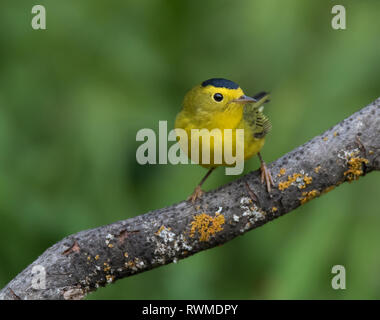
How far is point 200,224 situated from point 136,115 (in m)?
1.52

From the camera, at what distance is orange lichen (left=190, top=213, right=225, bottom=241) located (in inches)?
110

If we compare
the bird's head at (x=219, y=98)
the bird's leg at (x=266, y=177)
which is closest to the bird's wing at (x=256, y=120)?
the bird's head at (x=219, y=98)

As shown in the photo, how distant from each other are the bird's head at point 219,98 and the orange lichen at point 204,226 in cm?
84

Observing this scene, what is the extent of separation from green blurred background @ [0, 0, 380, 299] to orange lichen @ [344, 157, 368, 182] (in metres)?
0.58

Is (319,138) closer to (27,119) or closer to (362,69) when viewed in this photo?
(362,69)

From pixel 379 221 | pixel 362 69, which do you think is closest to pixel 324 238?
pixel 379 221

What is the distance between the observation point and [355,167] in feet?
9.12

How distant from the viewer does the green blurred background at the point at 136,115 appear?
371 centimetres

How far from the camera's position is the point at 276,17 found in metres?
3.91

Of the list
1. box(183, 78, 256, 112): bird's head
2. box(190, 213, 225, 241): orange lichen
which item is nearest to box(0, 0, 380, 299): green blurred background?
box(183, 78, 256, 112): bird's head

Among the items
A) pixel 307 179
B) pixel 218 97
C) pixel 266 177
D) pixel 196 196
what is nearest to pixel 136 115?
pixel 218 97

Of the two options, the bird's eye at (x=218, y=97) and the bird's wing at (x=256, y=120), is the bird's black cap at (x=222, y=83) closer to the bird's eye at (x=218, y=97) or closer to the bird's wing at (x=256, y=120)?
the bird's eye at (x=218, y=97)

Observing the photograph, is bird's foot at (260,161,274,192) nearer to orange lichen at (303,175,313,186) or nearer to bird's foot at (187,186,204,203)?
orange lichen at (303,175,313,186)

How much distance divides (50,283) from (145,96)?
6.22 ft
